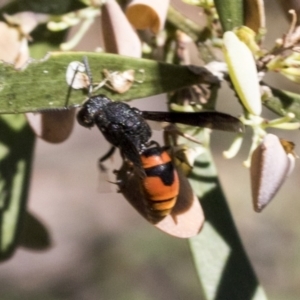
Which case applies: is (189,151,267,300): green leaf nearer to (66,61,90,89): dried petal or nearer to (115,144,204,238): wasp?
(115,144,204,238): wasp

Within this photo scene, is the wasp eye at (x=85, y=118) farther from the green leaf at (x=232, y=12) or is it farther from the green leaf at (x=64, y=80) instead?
the green leaf at (x=232, y=12)

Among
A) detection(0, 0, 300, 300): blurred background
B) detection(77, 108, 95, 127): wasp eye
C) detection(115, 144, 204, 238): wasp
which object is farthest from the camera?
detection(0, 0, 300, 300): blurred background

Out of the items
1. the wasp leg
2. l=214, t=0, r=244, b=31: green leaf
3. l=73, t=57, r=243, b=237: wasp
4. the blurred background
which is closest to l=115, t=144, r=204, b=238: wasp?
l=73, t=57, r=243, b=237: wasp

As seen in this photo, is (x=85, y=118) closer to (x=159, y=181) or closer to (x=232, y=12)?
(x=159, y=181)

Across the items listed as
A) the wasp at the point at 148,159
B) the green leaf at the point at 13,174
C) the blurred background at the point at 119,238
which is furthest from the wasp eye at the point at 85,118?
the blurred background at the point at 119,238

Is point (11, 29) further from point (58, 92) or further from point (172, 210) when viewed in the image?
point (172, 210)

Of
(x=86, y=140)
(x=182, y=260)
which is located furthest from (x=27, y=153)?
(x=86, y=140)
